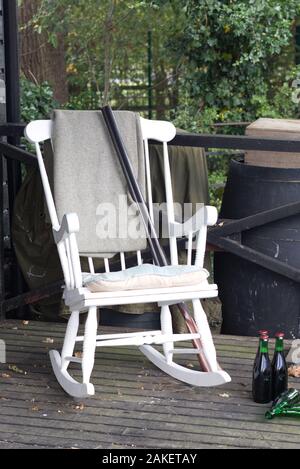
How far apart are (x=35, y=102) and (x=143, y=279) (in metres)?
2.68

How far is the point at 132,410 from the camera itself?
321 cm

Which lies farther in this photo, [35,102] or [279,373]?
[35,102]

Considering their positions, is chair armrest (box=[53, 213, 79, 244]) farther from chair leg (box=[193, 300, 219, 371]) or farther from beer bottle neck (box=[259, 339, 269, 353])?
beer bottle neck (box=[259, 339, 269, 353])

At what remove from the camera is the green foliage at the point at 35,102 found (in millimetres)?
5574

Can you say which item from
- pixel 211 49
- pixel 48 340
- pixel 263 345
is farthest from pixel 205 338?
pixel 211 49

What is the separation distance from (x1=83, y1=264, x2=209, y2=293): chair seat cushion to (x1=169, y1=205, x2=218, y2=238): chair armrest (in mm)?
196

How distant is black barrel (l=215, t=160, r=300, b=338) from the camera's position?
3.98 meters

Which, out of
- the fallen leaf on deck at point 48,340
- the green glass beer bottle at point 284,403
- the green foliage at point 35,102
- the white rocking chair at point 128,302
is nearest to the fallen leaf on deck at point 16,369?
the white rocking chair at point 128,302

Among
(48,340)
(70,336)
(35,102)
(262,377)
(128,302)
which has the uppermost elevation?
(35,102)

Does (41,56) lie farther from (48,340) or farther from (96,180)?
(96,180)

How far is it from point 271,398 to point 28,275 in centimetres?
160

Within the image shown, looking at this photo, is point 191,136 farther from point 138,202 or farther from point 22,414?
point 22,414

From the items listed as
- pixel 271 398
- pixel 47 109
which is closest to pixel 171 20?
pixel 47 109

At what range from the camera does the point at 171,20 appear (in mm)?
9398
